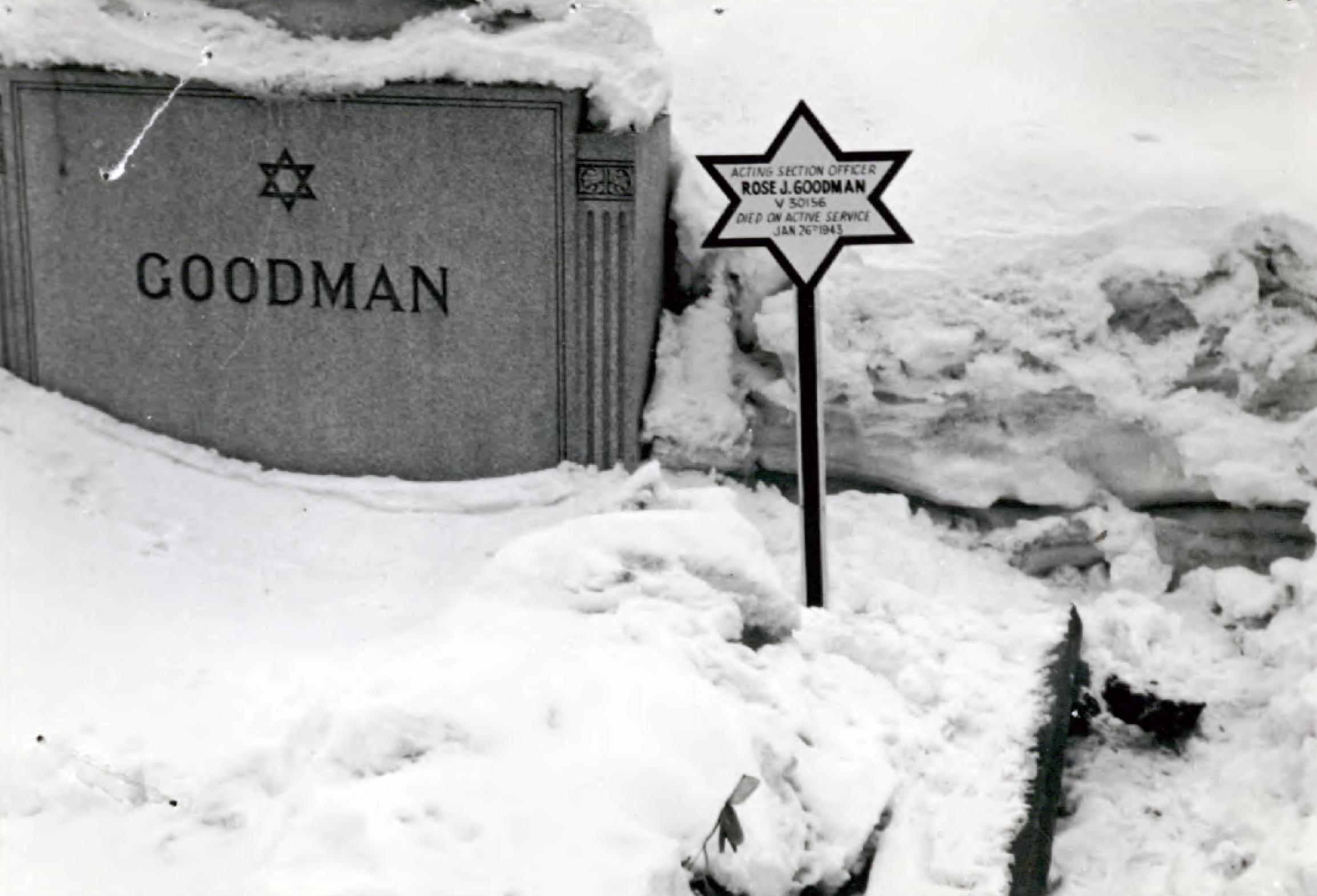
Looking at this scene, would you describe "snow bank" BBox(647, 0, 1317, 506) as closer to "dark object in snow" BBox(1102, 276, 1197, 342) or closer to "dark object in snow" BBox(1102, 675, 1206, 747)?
"dark object in snow" BBox(1102, 276, 1197, 342)

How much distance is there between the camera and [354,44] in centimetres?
530

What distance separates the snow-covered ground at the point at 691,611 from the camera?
3.21 meters

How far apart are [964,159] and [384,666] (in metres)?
3.27

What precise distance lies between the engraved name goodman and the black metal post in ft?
4.62

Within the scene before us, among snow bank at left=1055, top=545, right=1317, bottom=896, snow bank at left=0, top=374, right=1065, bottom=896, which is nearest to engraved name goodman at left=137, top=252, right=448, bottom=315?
snow bank at left=0, top=374, right=1065, bottom=896

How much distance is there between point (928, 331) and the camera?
5.46 metres

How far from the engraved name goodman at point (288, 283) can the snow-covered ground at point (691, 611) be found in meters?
0.53

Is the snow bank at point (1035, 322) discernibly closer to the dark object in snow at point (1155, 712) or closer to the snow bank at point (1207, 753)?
the snow bank at point (1207, 753)

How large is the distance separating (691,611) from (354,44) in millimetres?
2439

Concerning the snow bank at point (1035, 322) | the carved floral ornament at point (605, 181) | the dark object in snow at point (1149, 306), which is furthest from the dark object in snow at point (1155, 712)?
the carved floral ornament at point (605, 181)

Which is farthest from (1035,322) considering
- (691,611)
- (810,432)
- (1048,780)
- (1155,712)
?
(691,611)

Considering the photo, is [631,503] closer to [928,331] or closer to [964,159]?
[928,331]

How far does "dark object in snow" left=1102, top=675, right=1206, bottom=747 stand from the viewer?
4613 millimetres

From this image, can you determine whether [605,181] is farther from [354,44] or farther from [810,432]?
[810,432]
